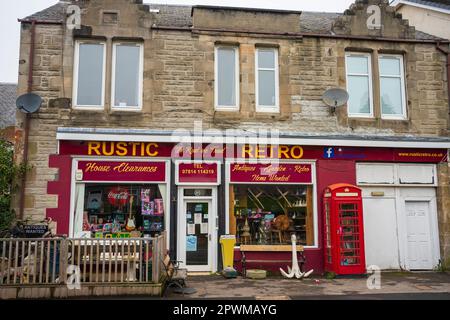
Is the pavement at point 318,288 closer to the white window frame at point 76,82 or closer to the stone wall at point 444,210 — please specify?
the stone wall at point 444,210

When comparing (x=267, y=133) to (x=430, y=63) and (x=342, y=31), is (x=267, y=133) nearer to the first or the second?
(x=342, y=31)

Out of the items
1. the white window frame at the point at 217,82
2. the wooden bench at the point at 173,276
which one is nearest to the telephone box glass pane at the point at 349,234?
the white window frame at the point at 217,82

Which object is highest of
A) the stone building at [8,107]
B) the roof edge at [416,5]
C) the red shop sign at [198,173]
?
the roof edge at [416,5]

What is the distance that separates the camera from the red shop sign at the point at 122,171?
12.3m

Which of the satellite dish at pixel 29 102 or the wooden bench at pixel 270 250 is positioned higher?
the satellite dish at pixel 29 102

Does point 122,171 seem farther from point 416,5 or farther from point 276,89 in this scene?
point 416,5

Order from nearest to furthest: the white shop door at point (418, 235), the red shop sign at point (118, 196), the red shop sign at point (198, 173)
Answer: the red shop sign at point (118, 196), the red shop sign at point (198, 173), the white shop door at point (418, 235)

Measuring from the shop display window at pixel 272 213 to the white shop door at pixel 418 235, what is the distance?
9.69ft

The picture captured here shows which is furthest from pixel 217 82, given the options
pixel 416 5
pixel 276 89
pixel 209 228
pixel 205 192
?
pixel 416 5

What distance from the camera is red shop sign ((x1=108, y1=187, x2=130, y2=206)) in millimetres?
12383

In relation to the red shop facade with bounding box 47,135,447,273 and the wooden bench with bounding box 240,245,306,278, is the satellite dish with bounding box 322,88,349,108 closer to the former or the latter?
the red shop facade with bounding box 47,135,447,273

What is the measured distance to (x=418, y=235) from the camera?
43.7 ft

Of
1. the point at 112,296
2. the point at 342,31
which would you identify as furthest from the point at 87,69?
the point at 342,31
